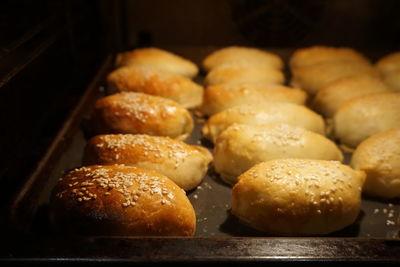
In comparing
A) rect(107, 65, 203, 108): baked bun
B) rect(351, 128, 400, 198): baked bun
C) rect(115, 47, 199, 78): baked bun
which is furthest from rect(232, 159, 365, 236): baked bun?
rect(115, 47, 199, 78): baked bun

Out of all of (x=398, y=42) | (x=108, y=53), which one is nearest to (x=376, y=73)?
(x=398, y=42)

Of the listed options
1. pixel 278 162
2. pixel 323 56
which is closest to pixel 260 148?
pixel 278 162

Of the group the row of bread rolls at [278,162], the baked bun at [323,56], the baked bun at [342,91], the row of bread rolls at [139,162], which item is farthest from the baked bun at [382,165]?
the baked bun at [323,56]

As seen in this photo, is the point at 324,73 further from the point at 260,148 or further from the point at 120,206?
the point at 120,206

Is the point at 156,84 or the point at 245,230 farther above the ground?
the point at 156,84

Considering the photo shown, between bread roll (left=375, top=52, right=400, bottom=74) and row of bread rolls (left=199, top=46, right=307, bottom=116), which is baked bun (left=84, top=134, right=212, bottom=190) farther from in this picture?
bread roll (left=375, top=52, right=400, bottom=74)

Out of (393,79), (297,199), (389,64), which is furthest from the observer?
(389,64)

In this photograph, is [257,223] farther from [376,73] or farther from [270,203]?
[376,73]
